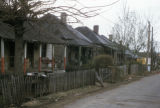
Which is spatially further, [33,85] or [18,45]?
[33,85]

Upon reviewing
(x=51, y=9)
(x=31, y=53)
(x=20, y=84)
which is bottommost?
(x=20, y=84)

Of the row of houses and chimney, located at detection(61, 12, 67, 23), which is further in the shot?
the row of houses

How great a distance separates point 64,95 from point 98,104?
7.80 ft

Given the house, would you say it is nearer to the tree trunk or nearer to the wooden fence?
the tree trunk

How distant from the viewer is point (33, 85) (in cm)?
898

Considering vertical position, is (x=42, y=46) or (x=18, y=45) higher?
(x=42, y=46)

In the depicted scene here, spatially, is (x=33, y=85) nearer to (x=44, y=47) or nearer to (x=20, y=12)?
(x=20, y=12)

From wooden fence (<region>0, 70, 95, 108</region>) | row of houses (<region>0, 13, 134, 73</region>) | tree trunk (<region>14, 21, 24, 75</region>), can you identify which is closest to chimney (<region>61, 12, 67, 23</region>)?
row of houses (<region>0, 13, 134, 73</region>)

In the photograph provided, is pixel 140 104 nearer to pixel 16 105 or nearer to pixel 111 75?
pixel 16 105

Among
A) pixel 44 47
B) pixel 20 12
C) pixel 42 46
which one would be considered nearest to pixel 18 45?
pixel 20 12

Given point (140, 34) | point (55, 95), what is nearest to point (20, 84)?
point (55, 95)

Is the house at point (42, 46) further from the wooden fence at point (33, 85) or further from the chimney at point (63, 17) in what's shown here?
the wooden fence at point (33, 85)

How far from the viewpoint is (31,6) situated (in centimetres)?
770

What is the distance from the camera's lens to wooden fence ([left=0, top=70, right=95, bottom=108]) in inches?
293
